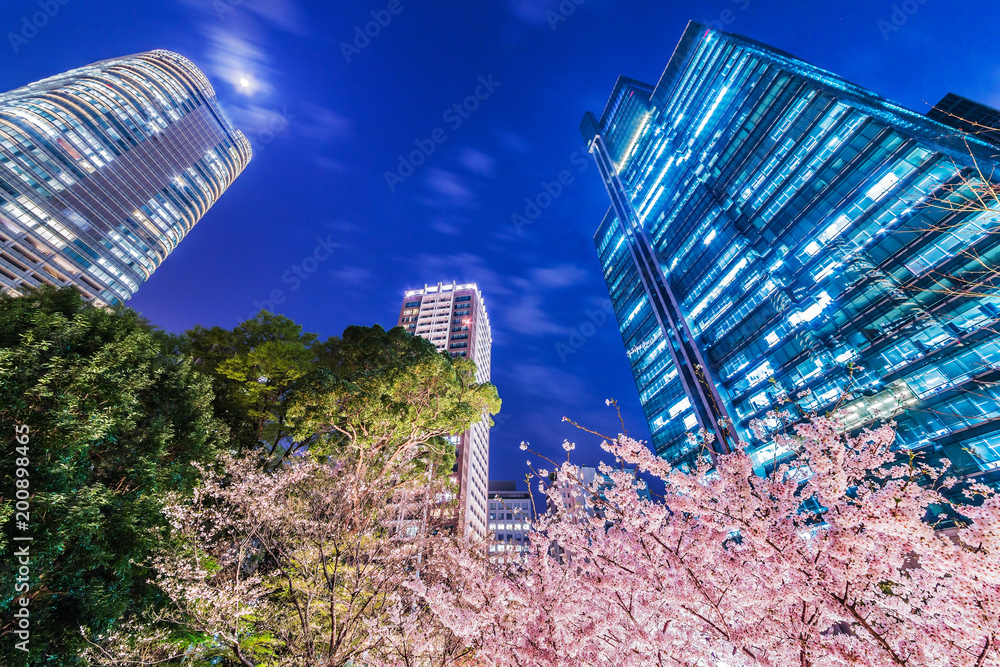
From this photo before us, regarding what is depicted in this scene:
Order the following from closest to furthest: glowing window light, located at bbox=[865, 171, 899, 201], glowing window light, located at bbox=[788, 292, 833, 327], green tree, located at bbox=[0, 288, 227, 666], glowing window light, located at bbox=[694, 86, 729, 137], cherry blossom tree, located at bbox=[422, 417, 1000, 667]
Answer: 1. cherry blossom tree, located at bbox=[422, 417, 1000, 667]
2. green tree, located at bbox=[0, 288, 227, 666]
3. glowing window light, located at bbox=[865, 171, 899, 201]
4. glowing window light, located at bbox=[788, 292, 833, 327]
5. glowing window light, located at bbox=[694, 86, 729, 137]

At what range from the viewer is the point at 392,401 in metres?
14.4

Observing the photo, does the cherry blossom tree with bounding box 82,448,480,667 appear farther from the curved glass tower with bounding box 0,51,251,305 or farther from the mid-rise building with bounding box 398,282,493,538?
the curved glass tower with bounding box 0,51,251,305

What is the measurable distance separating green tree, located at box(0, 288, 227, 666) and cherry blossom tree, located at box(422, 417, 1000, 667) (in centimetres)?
658

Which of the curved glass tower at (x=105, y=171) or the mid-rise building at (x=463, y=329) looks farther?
the mid-rise building at (x=463, y=329)

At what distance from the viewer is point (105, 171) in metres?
57.2

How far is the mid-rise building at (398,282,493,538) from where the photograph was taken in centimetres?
6488

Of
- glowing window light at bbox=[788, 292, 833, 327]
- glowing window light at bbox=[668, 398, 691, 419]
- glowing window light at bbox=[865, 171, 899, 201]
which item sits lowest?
glowing window light at bbox=[668, 398, 691, 419]

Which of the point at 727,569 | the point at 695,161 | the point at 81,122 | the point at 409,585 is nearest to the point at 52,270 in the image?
the point at 81,122

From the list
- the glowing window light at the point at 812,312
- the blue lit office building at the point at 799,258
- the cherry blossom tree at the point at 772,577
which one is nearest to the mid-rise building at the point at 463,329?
the blue lit office building at the point at 799,258

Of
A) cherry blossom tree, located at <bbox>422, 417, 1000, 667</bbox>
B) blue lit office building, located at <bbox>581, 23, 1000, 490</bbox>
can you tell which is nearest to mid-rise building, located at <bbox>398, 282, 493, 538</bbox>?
blue lit office building, located at <bbox>581, 23, 1000, 490</bbox>

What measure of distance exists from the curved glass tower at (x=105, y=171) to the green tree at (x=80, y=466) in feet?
175

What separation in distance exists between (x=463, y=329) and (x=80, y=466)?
70703 mm

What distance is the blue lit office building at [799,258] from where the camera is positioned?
26.0 meters

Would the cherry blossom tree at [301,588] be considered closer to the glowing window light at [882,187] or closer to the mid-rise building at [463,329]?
the glowing window light at [882,187]
